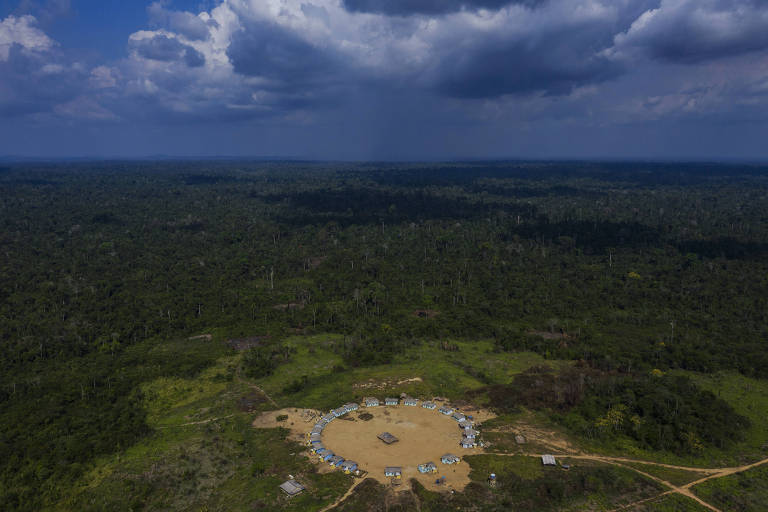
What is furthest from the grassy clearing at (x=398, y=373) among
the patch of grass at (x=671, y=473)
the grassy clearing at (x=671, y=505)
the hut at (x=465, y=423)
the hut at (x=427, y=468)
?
the grassy clearing at (x=671, y=505)

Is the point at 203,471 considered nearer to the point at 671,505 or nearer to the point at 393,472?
the point at 393,472

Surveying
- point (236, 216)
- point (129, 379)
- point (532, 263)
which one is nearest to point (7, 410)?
point (129, 379)

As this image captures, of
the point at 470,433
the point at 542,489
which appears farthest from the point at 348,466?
the point at 542,489

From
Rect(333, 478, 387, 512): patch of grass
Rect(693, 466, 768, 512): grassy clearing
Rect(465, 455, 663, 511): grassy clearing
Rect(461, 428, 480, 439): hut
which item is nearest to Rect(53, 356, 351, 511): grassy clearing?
Rect(333, 478, 387, 512): patch of grass

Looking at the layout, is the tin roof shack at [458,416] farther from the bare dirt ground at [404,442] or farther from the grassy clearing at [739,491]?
the grassy clearing at [739,491]

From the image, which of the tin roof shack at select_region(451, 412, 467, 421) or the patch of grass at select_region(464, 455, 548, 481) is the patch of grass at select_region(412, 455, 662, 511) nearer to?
the patch of grass at select_region(464, 455, 548, 481)

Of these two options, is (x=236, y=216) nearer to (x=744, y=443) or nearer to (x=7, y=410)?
(x=7, y=410)
